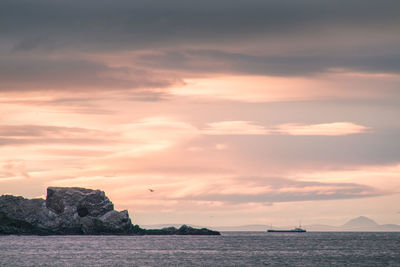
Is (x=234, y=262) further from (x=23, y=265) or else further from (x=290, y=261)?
(x=23, y=265)

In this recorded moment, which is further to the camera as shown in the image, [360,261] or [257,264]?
[360,261]

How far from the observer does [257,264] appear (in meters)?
179

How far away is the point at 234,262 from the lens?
18700 centimetres

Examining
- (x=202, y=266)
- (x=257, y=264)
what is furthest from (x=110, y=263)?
(x=257, y=264)

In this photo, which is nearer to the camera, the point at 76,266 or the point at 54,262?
the point at 76,266

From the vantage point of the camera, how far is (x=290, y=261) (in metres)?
192

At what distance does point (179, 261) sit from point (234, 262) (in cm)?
1533

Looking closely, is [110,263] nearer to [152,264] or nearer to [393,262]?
[152,264]

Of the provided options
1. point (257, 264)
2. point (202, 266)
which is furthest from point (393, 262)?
point (202, 266)

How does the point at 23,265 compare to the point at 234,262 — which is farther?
the point at 234,262

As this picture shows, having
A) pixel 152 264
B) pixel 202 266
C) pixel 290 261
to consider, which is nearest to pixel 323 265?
pixel 290 261

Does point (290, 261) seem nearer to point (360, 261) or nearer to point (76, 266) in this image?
point (360, 261)

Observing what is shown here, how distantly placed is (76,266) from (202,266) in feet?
104

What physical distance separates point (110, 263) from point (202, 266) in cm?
2607
